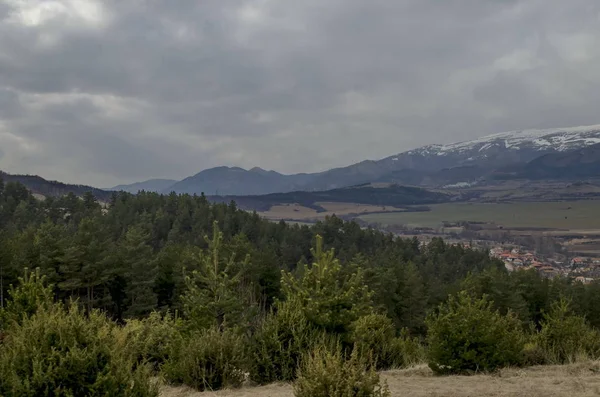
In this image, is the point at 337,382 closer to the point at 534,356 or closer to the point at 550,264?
the point at 534,356

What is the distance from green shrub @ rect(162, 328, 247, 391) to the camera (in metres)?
11.1

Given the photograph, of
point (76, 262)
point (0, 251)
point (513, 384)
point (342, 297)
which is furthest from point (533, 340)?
point (0, 251)

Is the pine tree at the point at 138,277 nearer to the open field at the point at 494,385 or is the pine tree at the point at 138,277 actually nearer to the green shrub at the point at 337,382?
the open field at the point at 494,385

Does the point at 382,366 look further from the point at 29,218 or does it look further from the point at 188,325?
the point at 29,218

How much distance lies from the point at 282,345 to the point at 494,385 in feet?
15.3

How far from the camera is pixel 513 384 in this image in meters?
10.0

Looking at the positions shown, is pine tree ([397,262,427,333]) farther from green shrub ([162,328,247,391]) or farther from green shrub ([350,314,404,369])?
green shrub ([162,328,247,391])

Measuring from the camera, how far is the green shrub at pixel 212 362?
36.3ft

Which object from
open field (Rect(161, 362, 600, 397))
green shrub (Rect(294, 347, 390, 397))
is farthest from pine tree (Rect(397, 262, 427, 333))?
green shrub (Rect(294, 347, 390, 397))

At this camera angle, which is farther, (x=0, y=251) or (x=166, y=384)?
(x=0, y=251)

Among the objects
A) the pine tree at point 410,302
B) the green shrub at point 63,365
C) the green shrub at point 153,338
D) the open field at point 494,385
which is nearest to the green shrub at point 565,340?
the open field at point 494,385

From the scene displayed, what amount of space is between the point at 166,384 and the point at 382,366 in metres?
6.04

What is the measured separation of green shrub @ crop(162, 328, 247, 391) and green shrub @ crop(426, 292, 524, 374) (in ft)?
15.0

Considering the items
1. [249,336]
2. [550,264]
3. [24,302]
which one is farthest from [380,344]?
[550,264]
